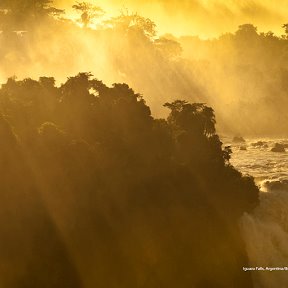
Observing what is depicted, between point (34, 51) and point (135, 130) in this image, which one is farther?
point (34, 51)

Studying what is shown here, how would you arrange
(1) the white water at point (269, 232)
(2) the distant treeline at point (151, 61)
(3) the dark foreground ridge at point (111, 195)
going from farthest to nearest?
(2) the distant treeline at point (151, 61) < (1) the white water at point (269, 232) < (3) the dark foreground ridge at point (111, 195)

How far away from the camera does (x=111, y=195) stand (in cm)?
2639

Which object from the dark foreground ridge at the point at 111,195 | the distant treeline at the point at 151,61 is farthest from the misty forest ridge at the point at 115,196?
the distant treeline at the point at 151,61

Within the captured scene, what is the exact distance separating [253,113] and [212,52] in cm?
2893

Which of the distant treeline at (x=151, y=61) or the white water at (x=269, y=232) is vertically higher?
the distant treeline at (x=151, y=61)

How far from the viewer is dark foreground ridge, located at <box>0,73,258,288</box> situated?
23734 millimetres

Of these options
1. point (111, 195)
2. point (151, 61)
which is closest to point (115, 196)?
point (111, 195)

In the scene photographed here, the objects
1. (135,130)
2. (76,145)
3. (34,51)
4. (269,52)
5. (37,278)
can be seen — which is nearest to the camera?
(37,278)

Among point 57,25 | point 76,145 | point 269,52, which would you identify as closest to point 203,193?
point 76,145

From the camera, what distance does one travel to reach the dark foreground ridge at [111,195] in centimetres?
2373

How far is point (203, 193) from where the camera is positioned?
1209 inches

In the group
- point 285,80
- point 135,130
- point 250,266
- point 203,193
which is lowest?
point 250,266

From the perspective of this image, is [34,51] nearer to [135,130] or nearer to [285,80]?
[285,80]

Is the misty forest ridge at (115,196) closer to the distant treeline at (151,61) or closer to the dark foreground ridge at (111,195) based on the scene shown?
the dark foreground ridge at (111,195)
